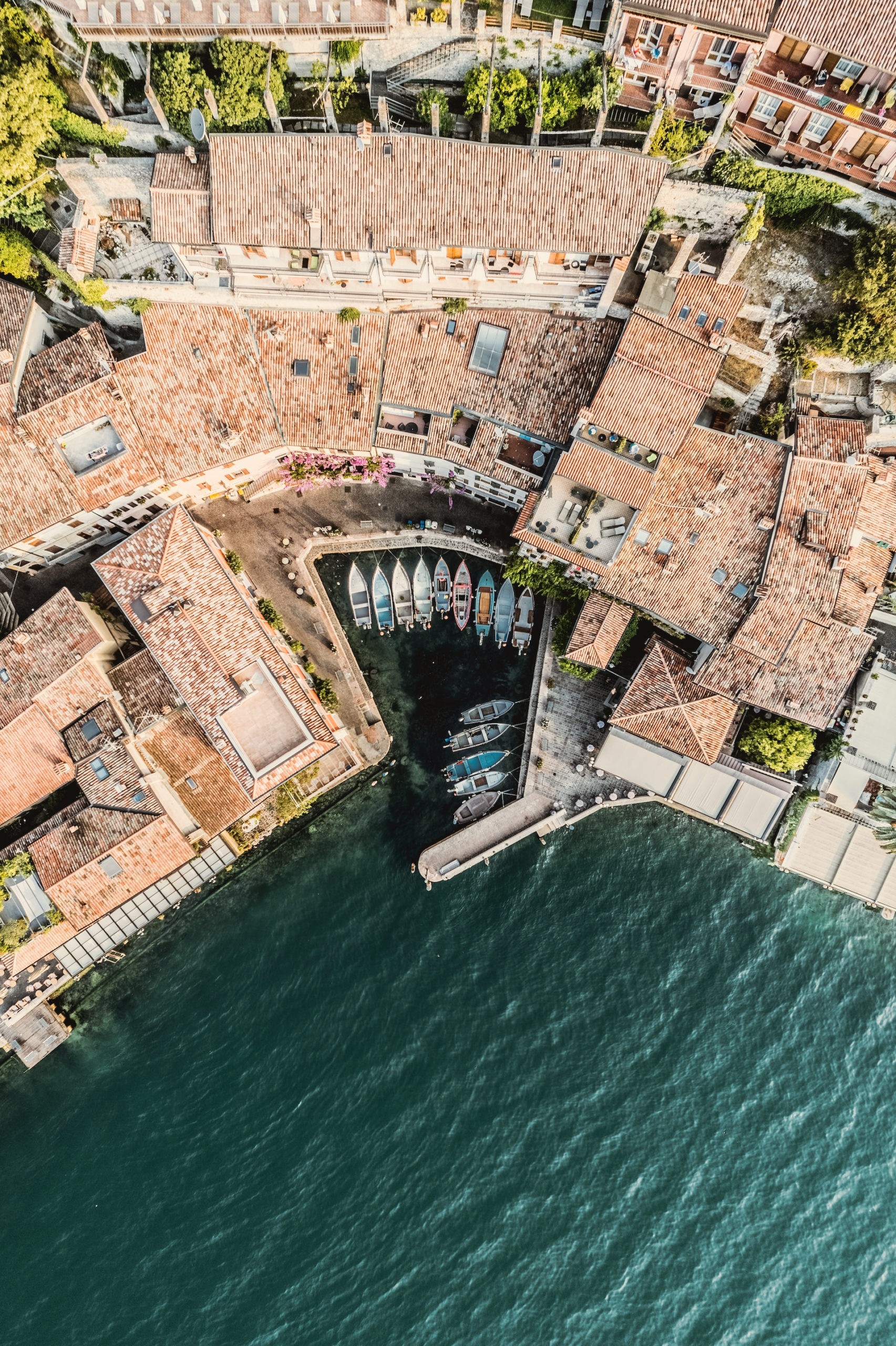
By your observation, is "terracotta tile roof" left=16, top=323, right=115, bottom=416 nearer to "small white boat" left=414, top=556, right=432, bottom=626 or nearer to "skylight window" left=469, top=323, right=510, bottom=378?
"skylight window" left=469, top=323, right=510, bottom=378

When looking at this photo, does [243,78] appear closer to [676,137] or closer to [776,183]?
[676,137]

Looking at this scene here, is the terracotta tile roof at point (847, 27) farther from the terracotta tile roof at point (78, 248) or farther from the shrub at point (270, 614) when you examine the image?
the shrub at point (270, 614)

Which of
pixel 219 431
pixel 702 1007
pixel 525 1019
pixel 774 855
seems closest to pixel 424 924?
pixel 525 1019

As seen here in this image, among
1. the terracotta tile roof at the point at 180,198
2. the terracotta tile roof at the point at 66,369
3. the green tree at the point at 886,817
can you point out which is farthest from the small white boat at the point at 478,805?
the terracotta tile roof at the point at 180,198

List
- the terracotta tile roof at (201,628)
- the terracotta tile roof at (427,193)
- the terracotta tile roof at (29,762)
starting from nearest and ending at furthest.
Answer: the terracotta tile roof at (427,193), the terracotta tile roof at (201,628), the terracotta tile roof at (29,762)

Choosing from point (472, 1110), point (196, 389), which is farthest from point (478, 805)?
point (196, 389)

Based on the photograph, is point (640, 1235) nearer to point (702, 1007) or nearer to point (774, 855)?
point (702, 1007)
